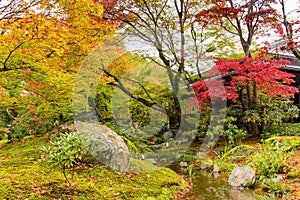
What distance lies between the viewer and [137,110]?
1037 centimetres

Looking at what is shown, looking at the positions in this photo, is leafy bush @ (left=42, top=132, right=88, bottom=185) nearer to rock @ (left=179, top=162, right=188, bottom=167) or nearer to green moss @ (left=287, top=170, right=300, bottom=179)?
rock @ (left=179, top=162, right=188, bottom=167)

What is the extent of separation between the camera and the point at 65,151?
4527mm

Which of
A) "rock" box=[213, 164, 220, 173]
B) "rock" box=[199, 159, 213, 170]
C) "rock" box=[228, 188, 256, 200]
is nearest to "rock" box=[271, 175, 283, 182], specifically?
"rock" box=[228, 188, 256, 200]

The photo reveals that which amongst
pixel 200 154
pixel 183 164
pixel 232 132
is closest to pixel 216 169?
pixel 183 164

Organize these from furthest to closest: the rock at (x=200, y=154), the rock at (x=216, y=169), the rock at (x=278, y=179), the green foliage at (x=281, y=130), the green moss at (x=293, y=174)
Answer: the green foliage at (x=281, y=130) < the rock at (x=200, y=154) < the rock at (x=216, y=169) < the green moss at (x=293, y=174) < the rock at (x=278, y=179)

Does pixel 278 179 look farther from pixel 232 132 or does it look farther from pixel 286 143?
pixel 232 132

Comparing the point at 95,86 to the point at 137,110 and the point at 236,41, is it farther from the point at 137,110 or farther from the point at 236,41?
the point at 236,41

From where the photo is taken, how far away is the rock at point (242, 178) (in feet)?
17.8

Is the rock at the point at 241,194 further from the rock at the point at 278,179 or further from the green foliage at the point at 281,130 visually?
the green foliage at the point at 281,130

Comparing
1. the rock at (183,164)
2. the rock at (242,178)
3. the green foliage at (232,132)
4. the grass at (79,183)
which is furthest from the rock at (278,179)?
the green foliage at (232,132)

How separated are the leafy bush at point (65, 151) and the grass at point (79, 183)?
241mm

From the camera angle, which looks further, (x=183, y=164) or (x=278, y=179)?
(x=183, y=164)

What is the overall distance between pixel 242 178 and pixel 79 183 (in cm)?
333

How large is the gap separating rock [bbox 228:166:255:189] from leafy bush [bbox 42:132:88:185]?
3.16 m
